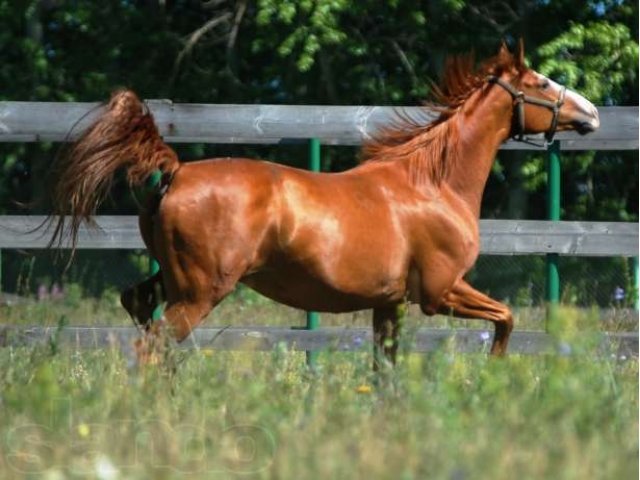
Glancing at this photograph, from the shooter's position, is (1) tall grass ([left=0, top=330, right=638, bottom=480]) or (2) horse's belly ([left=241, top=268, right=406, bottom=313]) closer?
(1) tall grass ([left=0, top=330, right=638, bottom=480])

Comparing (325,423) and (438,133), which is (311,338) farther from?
(325,423)

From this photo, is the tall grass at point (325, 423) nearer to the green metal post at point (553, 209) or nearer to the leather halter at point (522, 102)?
the leather halter at point (522, 102)

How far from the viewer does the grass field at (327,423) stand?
3.97m

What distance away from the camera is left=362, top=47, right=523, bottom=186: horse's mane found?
7.54m

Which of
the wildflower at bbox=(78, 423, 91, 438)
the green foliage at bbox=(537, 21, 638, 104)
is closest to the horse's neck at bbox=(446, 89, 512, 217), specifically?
the wildflower at bbox=(78, 423, 91, 438)

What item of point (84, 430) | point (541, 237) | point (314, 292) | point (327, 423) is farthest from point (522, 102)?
point (84, 430)

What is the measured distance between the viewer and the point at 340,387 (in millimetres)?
5488

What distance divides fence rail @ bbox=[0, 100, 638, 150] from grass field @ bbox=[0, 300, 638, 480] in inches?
104

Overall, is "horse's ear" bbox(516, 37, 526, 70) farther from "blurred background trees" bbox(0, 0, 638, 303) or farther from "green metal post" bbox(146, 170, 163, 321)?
"blurred background trees" bbox(0, 0, 638, 303)

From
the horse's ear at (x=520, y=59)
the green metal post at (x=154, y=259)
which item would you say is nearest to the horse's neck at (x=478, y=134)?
the horse's ear at (x=520, y=59)

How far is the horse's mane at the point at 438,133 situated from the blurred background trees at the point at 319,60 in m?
5.96

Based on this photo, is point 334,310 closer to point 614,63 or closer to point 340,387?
point 340,387

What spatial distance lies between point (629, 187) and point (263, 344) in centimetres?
1044

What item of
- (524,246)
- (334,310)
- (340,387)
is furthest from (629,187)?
(340,387)
